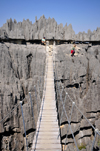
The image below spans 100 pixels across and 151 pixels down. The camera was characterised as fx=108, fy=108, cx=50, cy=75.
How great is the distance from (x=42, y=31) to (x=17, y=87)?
536cm

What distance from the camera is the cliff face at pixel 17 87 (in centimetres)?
652

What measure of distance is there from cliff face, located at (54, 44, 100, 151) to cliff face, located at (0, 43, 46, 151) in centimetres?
179

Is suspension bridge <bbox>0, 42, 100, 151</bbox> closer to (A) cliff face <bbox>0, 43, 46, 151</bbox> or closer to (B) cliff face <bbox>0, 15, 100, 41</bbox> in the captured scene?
(A) cliff face <bbox>0, 43, 46, 151</bbox>

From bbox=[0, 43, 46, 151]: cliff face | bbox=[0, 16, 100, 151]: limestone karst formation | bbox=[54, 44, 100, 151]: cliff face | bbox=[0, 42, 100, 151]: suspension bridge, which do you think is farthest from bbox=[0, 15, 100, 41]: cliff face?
bbox=[0, 42, 100, 151]: suspension bridge

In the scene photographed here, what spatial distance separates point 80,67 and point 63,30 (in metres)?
3.91

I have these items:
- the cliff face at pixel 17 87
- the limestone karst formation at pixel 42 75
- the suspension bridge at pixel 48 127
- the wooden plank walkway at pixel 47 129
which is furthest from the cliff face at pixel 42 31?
the wooden plank walkway at pixel 47 129

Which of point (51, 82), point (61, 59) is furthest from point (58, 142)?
point (61, 59)

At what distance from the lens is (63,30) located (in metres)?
10.1

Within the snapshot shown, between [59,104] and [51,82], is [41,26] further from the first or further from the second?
[59,104]

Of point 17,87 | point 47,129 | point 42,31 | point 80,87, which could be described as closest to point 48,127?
point 47,129

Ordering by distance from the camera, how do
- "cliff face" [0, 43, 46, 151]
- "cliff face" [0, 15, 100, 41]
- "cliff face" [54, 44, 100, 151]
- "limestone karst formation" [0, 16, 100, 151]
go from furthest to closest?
"cliff face" [0, 15, 100, 41]
"cliff face" [54, 44, 100, 151]
"limestone karst formation" [0, 16, 100, 151]
"cliff face" [0, 43, 46, 151]

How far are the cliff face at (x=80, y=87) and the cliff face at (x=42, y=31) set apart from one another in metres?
1.44

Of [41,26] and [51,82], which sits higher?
[41,26]

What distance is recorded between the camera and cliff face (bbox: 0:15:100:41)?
880 cm
